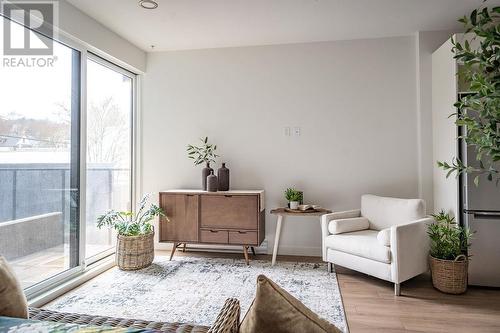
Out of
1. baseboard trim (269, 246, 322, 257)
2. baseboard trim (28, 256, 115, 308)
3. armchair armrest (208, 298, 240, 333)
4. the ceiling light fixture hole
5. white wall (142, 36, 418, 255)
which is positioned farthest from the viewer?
baseboard trim (269, 246, 322, 257)

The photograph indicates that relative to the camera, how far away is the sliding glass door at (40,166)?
93.5 inches

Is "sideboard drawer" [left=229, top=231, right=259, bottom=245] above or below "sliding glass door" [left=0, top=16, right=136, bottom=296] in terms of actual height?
below

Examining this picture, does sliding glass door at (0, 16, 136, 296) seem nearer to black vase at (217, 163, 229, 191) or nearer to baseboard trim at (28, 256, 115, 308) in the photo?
baseboard trim at (28, 256, 115, 308)

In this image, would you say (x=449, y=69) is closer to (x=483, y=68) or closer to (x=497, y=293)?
(x=483, y=68)

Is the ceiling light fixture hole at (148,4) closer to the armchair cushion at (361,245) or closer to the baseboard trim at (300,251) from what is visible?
the armchair cushion at (361,245)

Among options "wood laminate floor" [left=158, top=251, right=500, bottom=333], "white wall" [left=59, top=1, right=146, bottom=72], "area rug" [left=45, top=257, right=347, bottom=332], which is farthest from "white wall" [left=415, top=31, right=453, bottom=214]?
"white wall" [left=59, top=1, right=146, bottom=72]

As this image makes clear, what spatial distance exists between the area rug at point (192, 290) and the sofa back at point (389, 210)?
763mm

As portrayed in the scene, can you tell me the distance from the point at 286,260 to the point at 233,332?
9.32ft

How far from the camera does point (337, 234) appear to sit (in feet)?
10.4

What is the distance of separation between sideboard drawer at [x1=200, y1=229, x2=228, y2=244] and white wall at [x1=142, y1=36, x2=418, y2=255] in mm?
654

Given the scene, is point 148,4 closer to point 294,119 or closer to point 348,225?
point 294,119

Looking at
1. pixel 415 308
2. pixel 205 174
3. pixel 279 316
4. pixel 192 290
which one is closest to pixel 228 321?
pixel 279 316

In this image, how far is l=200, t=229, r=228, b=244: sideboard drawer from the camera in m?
3.47

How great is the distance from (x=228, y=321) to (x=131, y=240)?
2.61m
